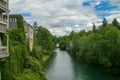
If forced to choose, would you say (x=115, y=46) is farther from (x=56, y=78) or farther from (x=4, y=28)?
(x=4, y=28)

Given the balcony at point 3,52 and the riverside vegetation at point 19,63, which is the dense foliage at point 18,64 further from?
the balcony at point 3,52

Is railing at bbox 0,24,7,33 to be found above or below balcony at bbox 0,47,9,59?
above

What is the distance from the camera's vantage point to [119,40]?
57531 millimetres

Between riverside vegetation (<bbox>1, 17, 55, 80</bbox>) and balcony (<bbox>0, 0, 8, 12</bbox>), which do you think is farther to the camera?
riverside vegetation (<bbox>1, 17, 55, 80</bbox>)

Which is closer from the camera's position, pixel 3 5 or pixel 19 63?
pixel 3 5

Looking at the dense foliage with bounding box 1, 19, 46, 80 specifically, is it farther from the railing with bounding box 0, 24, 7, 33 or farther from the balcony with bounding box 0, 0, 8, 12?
the balcony with bounding box 0, 0, 8, 12

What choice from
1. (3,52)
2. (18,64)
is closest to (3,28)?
(3,52)

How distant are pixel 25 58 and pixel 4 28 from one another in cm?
1426

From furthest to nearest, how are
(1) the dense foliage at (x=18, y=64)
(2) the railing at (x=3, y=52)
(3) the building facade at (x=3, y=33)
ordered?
(1) the dense foliage at (x=18, y=64) < (3) the building facade at (x=3, y=33) < (2) the railing at (x=3, y=52)

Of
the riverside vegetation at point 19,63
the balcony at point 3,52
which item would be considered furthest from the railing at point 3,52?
the riverside vegetation at point 19,63

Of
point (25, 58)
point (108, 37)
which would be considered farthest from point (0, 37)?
point (108, 37)

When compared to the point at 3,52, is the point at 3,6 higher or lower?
higher

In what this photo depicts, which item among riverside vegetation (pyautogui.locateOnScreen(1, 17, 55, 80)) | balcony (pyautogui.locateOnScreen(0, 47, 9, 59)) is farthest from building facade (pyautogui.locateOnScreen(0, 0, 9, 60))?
riverside vegetation (pyautogui.locateOnScreen(1, 17, 55, 80))

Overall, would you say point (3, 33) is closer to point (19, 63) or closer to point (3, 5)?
point (3, 5)
